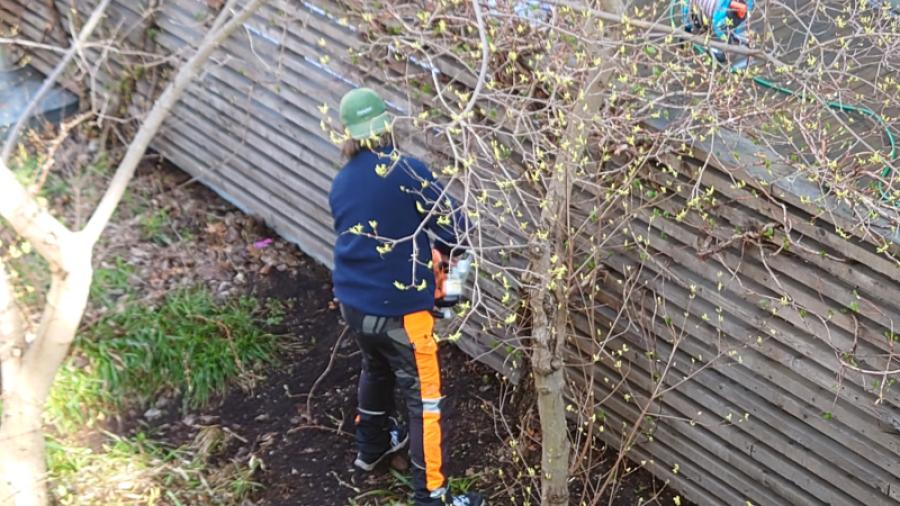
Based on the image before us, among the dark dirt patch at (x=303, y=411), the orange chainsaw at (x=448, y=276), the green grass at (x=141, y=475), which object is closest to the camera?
the orange chainsaw at (x=448, y=276)

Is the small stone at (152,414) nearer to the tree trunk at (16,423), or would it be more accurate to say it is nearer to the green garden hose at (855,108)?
the tree trunk at (16,423)

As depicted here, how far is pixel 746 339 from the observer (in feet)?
15.6

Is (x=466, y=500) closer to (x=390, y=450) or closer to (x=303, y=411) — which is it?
(x=390, y=450)

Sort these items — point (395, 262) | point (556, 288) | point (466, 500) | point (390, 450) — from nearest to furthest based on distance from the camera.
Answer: point (556, 288) → point (395, 262) → point (466, 500) → point (390, 450)

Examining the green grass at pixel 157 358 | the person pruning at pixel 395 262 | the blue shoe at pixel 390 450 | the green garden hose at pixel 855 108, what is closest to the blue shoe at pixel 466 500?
the person pruning at pixel 395 262

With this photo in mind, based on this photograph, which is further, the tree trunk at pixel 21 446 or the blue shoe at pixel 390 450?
the blue shoe at pixel 390 450

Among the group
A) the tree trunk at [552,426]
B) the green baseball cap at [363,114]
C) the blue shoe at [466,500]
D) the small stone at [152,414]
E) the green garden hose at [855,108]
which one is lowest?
the blue shoe at [466,500]

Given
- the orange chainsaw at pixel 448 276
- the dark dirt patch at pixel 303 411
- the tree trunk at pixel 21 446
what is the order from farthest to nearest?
the dark dirt patch at pixel 303 411 < the orange chainsaw at pixel 448 276 < the tree trunk at pixel 21 446

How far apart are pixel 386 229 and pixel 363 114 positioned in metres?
0.52

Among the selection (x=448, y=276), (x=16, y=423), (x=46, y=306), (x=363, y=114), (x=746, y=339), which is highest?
(x=363, y=114)

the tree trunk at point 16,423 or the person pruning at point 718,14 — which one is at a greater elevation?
the person pruning at point 718,14

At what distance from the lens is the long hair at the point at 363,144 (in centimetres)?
464

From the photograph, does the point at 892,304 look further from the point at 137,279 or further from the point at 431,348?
the point at 137,279

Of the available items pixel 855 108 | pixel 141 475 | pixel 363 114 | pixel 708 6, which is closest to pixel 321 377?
pixel 141 475
